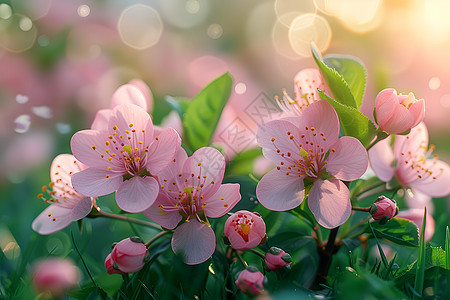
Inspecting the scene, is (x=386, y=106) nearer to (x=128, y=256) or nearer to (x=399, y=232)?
(x=399, y=232)

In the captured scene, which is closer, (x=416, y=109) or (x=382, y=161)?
(x=416, y=109)

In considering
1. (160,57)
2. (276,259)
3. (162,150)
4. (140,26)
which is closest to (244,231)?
(276,259)

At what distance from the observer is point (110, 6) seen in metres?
1.90

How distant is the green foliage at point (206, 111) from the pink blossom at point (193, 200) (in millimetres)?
117

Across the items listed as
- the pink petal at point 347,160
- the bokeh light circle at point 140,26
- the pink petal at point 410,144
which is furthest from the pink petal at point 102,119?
the bokeh light circle at point 140,26

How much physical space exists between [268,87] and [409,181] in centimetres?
132

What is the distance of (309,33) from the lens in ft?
6.63

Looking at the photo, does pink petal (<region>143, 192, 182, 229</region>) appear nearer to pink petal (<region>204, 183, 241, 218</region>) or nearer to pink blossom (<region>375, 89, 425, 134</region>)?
pink petal (<region>204, 183, 241, 218</region>)

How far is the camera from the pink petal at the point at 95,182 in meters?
0.59

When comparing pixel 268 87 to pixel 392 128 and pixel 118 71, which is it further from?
pixel 392 128

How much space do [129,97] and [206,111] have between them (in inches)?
5.0

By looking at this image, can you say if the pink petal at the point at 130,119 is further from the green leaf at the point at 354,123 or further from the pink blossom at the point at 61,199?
the green leaf at the point at 354,123

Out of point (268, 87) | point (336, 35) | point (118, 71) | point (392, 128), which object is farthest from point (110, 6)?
point (392, 128)

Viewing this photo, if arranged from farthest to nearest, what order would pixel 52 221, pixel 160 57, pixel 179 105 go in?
pixel 160 57 < pixel 179 105 < pixel 52 221
